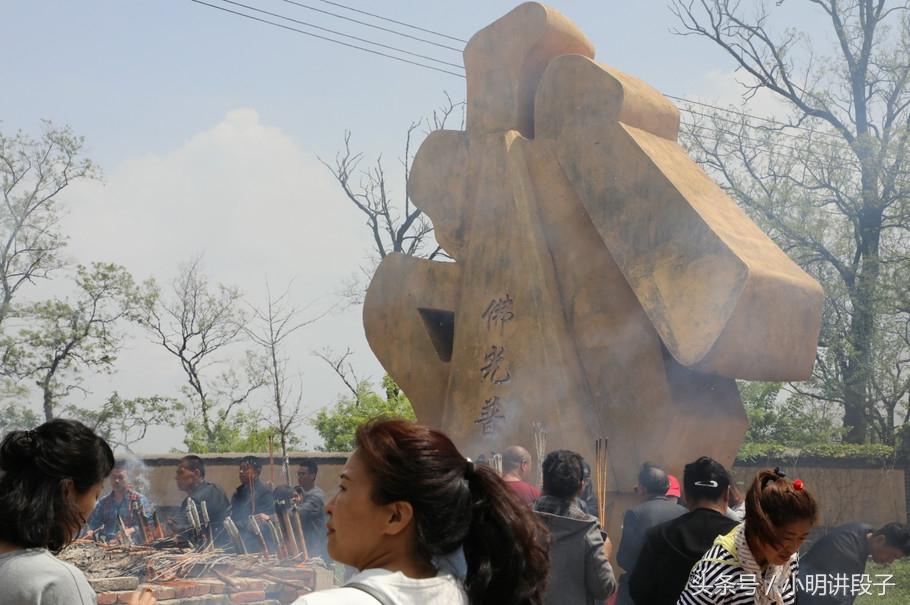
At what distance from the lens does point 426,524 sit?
65.2 inches

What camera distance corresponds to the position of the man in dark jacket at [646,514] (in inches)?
176

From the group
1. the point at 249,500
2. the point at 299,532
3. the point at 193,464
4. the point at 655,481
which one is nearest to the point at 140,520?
the point at 193,464

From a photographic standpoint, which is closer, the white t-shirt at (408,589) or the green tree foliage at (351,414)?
the white t-shirt at (408,589)

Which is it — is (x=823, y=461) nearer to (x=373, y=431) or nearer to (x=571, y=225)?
(x=571, y=225)

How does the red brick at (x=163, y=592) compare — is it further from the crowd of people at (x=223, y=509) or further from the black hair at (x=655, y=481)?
the black hair at (x=655, y=481)

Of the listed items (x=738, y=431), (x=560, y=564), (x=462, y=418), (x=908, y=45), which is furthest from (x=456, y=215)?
(x=908, y=45)

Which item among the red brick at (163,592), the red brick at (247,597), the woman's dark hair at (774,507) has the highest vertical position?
the woman's dark hair at (774,507)

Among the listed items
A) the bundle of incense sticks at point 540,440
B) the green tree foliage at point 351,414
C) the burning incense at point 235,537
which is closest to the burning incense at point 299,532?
the burning incense at point 235,537

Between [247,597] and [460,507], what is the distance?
142 inches

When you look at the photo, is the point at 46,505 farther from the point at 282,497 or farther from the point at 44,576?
the point at 282,497

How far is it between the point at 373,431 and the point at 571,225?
6.29m

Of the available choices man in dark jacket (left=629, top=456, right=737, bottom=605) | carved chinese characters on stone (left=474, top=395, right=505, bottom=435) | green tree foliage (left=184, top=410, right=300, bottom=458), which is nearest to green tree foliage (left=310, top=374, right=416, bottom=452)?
green tree foliage (left=184, top=410, right=300, bottom=458)

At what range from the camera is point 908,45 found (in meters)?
14.9

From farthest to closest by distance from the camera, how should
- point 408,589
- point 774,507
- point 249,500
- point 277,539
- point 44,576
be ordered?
point 249,500 → point 277,539 → point 774,507 → point 44,576 → point 408,589
